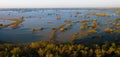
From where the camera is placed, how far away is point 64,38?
26.9 meters

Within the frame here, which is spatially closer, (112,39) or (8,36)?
(112,39)

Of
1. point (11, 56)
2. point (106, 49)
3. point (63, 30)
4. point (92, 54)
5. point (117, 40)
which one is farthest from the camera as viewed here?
point (63, 30)

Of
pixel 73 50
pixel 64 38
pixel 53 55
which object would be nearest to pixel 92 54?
pixel 73 50

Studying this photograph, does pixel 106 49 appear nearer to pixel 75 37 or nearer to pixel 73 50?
pixel 73 50

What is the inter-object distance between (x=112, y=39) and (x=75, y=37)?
14.4 feet

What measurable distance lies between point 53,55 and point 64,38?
9.47 metres

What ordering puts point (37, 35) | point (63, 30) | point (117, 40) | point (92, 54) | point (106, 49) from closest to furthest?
point (92, 54) < point (106, 49) < point (117, 40) < point (37, 35) < point (63, 30)

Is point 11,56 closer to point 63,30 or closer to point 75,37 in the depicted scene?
point 75,37

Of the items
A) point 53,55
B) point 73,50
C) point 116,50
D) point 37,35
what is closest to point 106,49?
point 116,50

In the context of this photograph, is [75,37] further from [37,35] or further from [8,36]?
[8,36]

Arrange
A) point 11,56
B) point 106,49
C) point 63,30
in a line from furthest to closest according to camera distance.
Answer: point 63,30 < point 106,49 < point 11,56

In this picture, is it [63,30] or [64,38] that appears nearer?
[64,38]

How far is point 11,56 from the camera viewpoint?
1742 cm

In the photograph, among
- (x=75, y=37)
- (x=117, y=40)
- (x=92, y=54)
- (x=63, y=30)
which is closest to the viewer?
(x=92, y=54)
